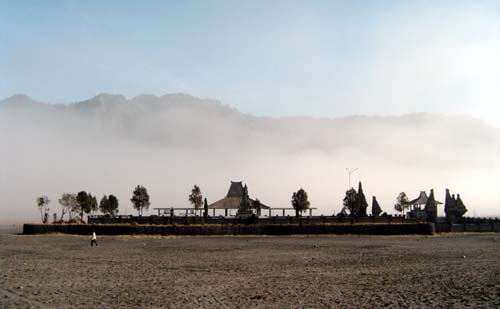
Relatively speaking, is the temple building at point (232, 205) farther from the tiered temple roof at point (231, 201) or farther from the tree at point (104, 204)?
the tree at point (104, 204)

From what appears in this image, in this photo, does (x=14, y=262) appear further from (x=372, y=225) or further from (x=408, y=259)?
(x=372, y=225)

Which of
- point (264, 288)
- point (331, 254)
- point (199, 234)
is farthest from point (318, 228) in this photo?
point (264, 288)

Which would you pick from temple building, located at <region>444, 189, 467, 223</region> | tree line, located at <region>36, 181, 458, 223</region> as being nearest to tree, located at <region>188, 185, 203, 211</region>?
tree line, located at <region>36, 181, 458, 223</region>

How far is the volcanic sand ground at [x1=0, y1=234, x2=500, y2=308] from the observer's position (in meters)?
14.6

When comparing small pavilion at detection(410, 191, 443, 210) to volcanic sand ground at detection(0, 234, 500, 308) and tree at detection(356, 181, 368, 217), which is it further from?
volcanic sand ground at detection(0, 234, 500, 308)

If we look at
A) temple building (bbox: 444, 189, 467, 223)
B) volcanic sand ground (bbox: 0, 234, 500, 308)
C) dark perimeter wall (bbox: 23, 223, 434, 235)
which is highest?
temple building (bbox: 444, 189, 467, 223)

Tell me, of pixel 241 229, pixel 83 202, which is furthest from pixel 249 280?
pixel 83 202

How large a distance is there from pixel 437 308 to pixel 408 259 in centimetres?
1443

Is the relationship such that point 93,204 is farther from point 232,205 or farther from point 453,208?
point 453,208

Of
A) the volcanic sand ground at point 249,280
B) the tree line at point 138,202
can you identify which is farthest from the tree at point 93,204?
the volcanic sand ground at point 249,280

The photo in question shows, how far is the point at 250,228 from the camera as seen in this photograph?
181 feet

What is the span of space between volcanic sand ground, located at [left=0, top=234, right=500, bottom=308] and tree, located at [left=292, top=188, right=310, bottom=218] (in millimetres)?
49703

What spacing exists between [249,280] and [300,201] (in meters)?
61.8

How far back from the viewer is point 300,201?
264 ft
